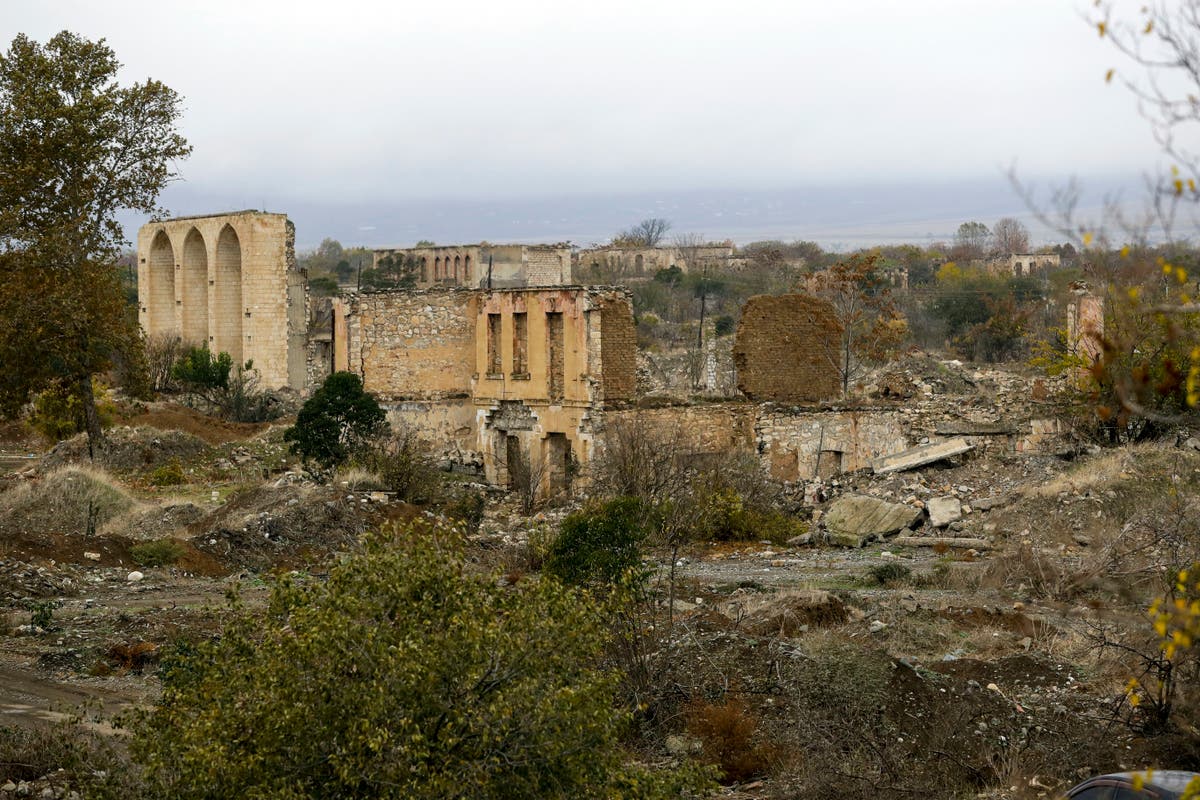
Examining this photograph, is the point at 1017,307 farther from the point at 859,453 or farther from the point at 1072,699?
the point at 1072,699

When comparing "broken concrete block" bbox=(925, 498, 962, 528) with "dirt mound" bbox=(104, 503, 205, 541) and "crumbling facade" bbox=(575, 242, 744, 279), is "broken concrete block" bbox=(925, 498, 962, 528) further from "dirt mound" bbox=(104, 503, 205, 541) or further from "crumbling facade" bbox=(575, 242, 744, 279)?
"crumbling facade" bbox=(575, 242, 744, 279)

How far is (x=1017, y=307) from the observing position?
47.8 meters

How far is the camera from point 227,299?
2058 inches

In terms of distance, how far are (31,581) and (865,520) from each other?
37.7ft

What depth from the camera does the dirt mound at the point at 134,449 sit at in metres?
27.0

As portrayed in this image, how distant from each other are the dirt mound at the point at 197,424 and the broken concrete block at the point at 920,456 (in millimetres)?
16784

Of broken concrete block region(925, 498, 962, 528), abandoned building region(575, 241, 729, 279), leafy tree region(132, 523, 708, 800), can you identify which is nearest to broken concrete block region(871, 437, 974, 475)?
broken concrete block region(925, 498, 962, 528)

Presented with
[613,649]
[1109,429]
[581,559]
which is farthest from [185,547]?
[1109,429]

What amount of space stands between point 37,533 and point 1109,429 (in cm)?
1642

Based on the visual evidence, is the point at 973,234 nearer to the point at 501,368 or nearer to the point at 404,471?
the point at 501,368

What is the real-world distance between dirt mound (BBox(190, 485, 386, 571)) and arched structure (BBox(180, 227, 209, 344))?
35.4m

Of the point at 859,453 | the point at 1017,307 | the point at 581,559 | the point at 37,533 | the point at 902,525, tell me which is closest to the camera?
the point at 581,559

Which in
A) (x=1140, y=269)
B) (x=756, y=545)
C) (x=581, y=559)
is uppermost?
(x=1140, y=269)

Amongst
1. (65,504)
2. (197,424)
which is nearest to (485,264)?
(197,424)
